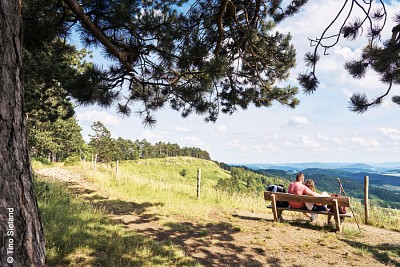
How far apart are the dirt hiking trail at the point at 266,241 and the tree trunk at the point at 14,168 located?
9.82 feet

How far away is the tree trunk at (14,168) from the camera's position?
1645 mm

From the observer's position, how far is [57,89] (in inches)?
348

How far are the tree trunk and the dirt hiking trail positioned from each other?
9.82ft

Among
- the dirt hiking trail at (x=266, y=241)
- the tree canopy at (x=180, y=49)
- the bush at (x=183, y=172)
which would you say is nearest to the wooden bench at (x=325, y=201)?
the dirt hiking trail at (x=266, y=241)

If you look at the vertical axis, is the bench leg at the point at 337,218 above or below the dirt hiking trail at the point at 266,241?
above

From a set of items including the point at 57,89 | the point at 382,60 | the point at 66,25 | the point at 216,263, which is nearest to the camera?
the point at 382,60

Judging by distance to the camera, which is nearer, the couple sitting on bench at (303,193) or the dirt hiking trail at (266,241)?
the dirt hiking trail at (266,241)

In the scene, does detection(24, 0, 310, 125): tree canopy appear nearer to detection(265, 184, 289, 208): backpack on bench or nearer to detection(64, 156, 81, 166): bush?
detection(265, 184, 289, 208): backpack on bench

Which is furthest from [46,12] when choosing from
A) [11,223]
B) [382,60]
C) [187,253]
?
[382,60]

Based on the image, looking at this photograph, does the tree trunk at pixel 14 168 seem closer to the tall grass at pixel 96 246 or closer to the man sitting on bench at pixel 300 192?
the tall grass at pixel 96 246

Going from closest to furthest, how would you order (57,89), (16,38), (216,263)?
1. (16,38)
2. (216,263)
3. (57,89)

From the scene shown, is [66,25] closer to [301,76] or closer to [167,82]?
[167,82]

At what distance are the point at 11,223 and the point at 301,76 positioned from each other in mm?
4421

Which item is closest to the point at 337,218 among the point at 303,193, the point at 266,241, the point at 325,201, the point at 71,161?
the point at 325,201
